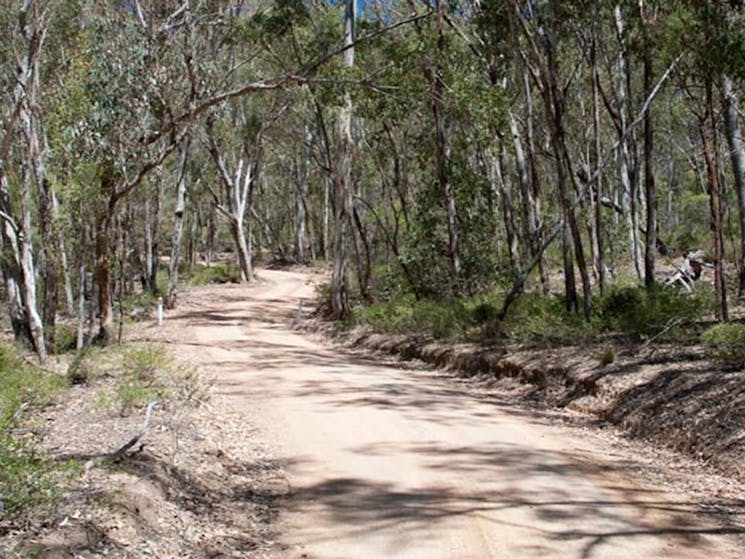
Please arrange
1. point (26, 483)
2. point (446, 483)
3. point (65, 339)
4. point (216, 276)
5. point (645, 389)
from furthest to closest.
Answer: point (216, 276) → point (65, 339) → point (645, 389) → point (446, 483) → point (26, 483)

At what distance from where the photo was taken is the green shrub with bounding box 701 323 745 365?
1101 centimetres

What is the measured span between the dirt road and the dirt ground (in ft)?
0.07

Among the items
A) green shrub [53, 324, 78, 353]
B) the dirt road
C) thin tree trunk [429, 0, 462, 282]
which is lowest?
the dirt road

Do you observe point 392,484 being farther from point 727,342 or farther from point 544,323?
point 544,323

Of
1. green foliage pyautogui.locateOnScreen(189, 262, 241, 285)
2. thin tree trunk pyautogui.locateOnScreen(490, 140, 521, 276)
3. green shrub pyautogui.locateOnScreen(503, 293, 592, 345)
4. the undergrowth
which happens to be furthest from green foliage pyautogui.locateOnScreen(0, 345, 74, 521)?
green foliage pyautogui.locateOnScreen(189, 262, 241, 285)

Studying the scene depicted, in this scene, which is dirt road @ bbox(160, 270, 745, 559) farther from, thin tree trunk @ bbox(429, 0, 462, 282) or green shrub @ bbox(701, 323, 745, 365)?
thin tree trunk @ bbox(429, 0, 462, 282)

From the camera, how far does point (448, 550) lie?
6133 millimetres

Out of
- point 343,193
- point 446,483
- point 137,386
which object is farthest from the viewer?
point 343,193

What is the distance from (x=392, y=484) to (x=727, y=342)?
6509 millimetres

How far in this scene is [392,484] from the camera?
7.91 m

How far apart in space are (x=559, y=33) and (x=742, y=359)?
13367mm

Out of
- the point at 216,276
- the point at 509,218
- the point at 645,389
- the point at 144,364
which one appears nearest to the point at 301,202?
the point at 216,276

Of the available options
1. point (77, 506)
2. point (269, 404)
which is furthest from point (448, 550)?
point (269, 404)

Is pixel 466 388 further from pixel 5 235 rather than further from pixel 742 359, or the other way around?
pixel 5 235
